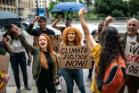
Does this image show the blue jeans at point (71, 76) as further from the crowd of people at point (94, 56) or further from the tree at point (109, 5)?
the tree at point (109, 5)

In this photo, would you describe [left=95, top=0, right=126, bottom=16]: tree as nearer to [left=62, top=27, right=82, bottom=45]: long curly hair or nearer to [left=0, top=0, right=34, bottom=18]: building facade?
[left=0, top=0, right=34, bottom=18]: building facade

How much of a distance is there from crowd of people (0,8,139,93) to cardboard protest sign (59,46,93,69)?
76 mm

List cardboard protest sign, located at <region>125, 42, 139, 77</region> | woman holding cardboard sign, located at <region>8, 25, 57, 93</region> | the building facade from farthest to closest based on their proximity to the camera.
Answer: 1. the building facade
2. cardboard protest sign, located at <region>125, 42, 139, 77</region>
3. woman holding cardboard sign, located at <region>8, 25, 57, 93</region>

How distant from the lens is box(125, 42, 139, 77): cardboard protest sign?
22.7ft

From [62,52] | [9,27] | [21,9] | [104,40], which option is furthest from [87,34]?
[21,9]

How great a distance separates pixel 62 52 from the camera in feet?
26.1

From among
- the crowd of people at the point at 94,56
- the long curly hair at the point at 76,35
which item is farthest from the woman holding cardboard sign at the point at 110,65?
the long curly hair at the point at 76,35

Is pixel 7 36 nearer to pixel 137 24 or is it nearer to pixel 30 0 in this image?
pixel 137 24

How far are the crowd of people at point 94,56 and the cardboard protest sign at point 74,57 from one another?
0.08 metres

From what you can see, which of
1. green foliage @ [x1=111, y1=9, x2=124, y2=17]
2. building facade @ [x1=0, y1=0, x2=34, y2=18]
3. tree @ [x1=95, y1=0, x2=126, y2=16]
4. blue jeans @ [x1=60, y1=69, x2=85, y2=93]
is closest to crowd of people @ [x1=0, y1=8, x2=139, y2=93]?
blue jeans @ [x1=60, y1=69, x2=85, y2=93]

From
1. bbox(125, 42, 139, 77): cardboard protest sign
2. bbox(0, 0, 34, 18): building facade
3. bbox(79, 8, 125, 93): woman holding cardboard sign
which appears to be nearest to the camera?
bbox(79, 8, 125, 93): woman holding cardboard sign

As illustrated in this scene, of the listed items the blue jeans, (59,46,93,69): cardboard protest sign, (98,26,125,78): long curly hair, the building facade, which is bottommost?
the building facade

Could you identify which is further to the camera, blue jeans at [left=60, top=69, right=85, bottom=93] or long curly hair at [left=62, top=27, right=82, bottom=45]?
blue jeans at [left=60, top=69, right=85, bottom=93]

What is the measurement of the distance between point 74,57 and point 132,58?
4.51ft
